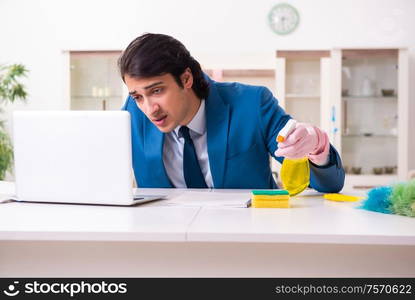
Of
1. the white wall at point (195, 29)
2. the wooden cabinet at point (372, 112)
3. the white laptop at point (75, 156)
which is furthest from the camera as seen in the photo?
the white wall at point (195, 29)

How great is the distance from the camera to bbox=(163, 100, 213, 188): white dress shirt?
6.76 feet

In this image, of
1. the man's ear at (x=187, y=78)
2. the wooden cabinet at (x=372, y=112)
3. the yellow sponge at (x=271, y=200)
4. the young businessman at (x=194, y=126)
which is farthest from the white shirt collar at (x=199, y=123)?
the wooden cabinet at (x=372, y=112)

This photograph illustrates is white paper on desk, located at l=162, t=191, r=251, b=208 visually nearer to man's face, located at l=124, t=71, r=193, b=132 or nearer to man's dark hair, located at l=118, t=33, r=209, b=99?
man's face, located at l=124, t=71, r=193, b=132

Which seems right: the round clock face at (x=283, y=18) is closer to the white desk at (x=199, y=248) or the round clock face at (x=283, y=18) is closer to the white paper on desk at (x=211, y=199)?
the white paper on desk at (x=211, y=199)

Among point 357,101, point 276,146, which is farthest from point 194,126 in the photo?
point 357,101

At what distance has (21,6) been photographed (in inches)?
212

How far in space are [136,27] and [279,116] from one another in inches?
139

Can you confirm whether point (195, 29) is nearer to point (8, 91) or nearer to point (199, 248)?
point (8, 91)

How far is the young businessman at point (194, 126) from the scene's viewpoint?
6.17 ft

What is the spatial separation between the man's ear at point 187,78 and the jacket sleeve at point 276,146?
0.30 metres

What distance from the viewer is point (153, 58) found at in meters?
1.81

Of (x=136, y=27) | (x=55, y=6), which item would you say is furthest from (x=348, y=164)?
(x=55, y=6)

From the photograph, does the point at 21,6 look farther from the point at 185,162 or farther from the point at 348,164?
the point at 185,162

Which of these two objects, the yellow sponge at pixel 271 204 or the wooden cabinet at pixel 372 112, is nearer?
the yellow sponge at pixel 271 204
